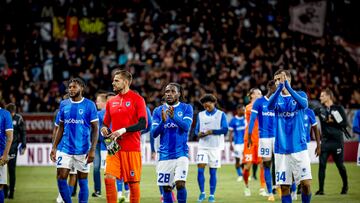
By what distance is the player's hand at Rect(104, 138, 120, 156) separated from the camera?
1237 centimetres

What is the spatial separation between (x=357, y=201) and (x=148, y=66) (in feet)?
64.5

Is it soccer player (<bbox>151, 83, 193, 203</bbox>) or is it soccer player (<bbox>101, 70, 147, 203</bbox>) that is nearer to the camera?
soccer player (<bbox>101, 70, 147, 203</bbox>)

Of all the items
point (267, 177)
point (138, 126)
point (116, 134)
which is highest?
point (138, 126)

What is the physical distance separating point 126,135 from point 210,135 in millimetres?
6065

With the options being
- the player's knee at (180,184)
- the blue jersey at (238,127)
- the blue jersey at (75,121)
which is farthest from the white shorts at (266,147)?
the blue jersey at (238,127)

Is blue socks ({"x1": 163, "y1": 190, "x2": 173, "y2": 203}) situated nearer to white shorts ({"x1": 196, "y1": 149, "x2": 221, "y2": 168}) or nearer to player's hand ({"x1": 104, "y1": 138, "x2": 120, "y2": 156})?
player's hand ({"x1": 104, "y1": 138, "x2": 120, "y2": 156})

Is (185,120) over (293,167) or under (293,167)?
over

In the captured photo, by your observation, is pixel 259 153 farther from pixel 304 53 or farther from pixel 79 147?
pixel 304 53

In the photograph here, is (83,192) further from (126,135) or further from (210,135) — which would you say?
(210,135)

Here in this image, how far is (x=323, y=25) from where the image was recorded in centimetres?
3859

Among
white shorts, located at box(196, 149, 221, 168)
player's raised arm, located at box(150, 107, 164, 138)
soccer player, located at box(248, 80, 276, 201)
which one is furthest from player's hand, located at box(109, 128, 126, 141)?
soccer player, located at box(248, 80, 276, 201)

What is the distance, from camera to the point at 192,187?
70.8 feet

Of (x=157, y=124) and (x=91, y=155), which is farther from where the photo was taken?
(x=157, y=124)

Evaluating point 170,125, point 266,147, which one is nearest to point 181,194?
point 170,125
